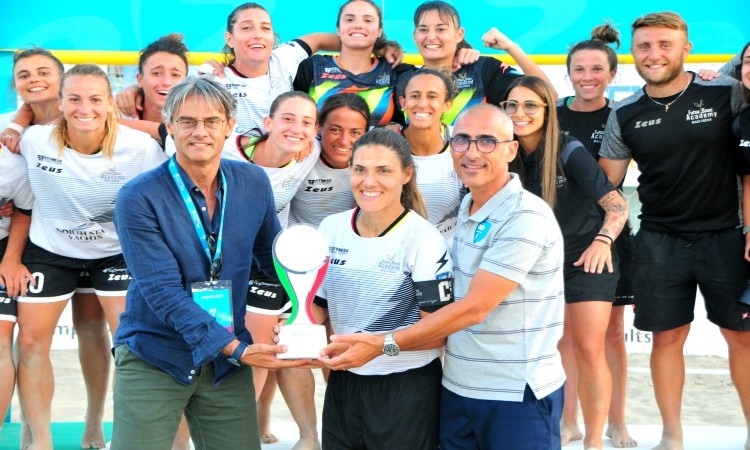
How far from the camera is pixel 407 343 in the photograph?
2.96 meters

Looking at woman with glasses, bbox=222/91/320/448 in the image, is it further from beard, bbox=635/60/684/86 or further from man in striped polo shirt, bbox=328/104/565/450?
beard, bbox=635/60/684/86

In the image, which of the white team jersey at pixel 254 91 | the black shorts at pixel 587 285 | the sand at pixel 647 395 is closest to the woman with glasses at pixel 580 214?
the black shorts at pixel 587 285

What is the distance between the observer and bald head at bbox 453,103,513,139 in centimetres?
309

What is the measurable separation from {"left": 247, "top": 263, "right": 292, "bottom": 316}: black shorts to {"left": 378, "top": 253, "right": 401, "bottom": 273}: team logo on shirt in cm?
115

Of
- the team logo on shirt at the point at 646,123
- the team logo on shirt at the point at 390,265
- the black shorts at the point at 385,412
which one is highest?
the team logo on shirt at the point at 646,123

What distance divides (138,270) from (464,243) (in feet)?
3.68

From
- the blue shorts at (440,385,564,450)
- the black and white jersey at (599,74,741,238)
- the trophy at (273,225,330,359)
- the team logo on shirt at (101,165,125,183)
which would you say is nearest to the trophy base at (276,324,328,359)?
the trophy at (273,225,330,359)

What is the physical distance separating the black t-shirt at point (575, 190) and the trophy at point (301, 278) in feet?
4.62

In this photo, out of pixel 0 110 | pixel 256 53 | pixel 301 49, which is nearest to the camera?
pixel 256 53

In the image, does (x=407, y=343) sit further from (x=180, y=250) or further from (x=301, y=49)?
(x=301, y=49)

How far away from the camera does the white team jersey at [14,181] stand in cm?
426

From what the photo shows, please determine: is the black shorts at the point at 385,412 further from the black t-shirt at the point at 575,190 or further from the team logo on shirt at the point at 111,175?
the team logo on shirt at the point at 111,175

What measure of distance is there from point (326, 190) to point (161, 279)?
1403 millimetres

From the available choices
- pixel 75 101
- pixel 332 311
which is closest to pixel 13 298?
pixel 75 101
